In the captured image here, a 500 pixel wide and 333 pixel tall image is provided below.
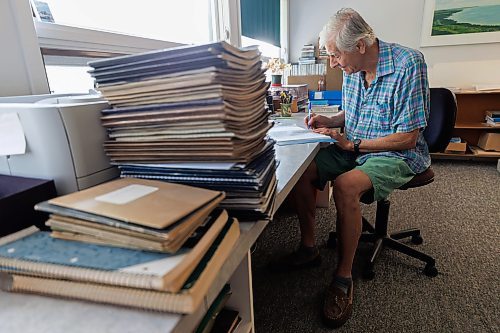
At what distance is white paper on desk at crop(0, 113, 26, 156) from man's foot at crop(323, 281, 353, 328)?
122 cm

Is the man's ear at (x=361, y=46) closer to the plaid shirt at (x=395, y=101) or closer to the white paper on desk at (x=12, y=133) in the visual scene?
the plaid shirt at (x=395, y=101)

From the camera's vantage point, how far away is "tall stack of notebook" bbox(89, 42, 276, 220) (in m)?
0.55

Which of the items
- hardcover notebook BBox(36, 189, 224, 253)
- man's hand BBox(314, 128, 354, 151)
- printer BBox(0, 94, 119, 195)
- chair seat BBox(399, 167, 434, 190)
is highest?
printer BBox(0, 94, 119, 195)

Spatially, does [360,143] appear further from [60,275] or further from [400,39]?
[400,39]

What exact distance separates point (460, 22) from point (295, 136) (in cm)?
323

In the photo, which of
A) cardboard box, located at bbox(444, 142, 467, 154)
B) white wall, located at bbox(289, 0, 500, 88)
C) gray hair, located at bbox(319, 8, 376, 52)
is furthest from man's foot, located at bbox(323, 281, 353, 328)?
white wall, located at bbox(289, 0, 500, 88)

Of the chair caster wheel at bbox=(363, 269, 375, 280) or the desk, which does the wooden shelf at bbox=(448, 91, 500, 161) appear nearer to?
the chair caster wheel at bbox=(363, 269, 375, 280)

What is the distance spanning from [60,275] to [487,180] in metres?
3.53

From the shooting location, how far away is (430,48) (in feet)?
11.6

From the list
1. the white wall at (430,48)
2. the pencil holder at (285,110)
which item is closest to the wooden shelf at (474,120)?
the white wall at (430,48)

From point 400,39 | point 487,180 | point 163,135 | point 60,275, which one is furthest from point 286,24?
point 60,275

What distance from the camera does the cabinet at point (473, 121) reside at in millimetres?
3354

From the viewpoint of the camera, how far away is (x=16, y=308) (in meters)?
0.42

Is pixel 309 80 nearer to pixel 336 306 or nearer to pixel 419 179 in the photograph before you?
pixel 419 179
